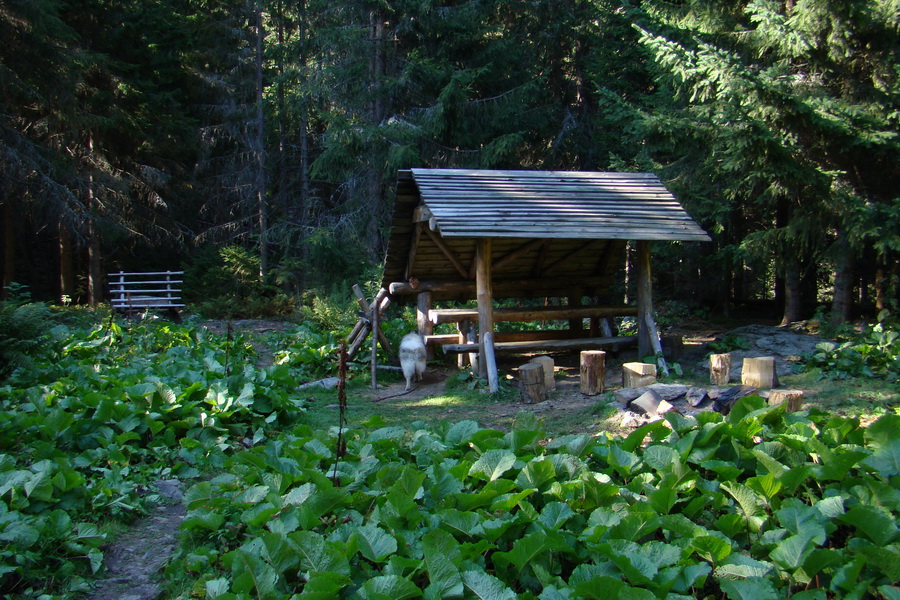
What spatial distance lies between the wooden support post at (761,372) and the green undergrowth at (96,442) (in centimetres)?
508

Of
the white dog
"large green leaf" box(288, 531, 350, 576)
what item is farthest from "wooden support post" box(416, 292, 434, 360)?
"large green leaf" box(288, 531, 350, 576)

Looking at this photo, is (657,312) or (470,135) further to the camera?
(470,135)

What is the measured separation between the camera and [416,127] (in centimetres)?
1805

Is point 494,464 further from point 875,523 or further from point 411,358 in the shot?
point 411,358

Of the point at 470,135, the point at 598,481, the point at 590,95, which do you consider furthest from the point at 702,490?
the point at 590,95

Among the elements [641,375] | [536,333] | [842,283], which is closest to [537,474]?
[641,375]

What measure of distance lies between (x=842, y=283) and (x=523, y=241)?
229 inches

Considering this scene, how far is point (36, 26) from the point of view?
17188mm

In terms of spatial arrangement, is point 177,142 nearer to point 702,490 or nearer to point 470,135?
point 470,135

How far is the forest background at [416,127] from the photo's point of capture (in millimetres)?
11016

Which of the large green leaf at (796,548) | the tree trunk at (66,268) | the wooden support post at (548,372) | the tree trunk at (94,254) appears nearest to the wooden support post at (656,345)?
the wooden support post at (548,372)

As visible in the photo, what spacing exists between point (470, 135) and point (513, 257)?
9.69m

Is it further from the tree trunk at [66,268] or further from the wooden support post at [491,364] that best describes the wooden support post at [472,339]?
the tree trunk at [66,268]

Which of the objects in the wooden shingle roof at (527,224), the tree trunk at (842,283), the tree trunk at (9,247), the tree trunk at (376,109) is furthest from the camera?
the tree trunk at (9,247)
